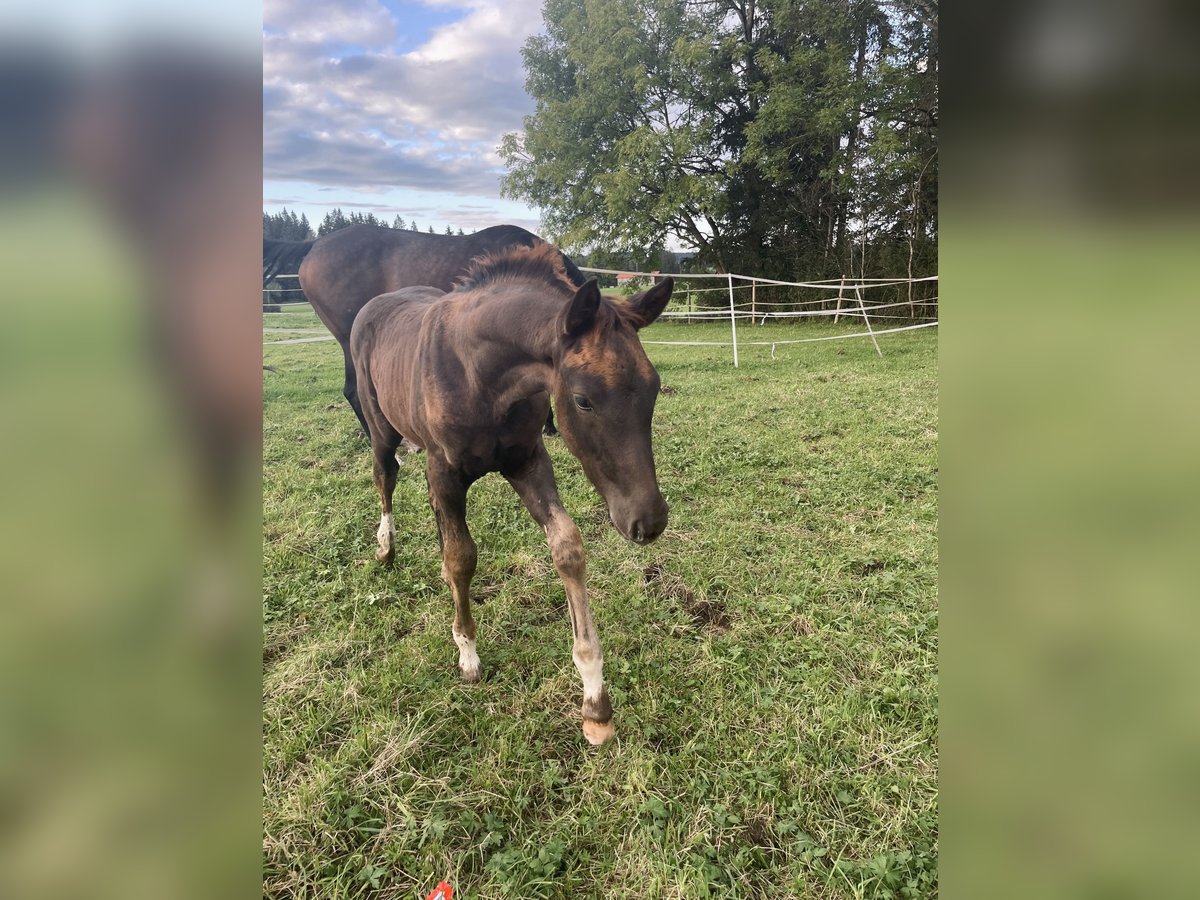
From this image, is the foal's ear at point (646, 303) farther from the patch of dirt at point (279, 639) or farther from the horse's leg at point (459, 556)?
the patch of dirt at point (279, 639)

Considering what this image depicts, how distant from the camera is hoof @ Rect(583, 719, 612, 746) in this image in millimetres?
2025

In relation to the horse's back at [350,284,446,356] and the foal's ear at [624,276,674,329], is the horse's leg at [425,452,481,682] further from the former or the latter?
the foal's ear at [624,276,674,329]

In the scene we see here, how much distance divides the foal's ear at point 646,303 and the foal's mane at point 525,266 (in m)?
0.24

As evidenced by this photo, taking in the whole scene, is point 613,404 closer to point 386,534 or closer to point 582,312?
point 582,312

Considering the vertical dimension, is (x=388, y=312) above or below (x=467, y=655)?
above

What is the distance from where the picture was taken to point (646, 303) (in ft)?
6.09

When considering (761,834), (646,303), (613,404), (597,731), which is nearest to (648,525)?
(613,404)

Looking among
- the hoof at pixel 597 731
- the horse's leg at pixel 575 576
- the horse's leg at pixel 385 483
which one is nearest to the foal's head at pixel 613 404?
the horse's leg at pixel 575 576

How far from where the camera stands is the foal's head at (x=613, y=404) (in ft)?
5.46

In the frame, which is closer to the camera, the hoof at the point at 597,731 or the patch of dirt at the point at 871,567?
the hoof at the point at 597,731

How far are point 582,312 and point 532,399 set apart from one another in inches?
20.1
